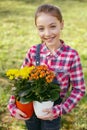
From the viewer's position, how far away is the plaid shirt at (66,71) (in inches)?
101

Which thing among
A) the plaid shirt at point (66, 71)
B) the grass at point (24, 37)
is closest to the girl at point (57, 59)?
the plaid shirt at point (66, 71)

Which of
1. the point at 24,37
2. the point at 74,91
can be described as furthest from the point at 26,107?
A: the point at 24,37

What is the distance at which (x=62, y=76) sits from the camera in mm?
2615

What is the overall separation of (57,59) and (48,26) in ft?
0.87

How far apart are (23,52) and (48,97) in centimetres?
407

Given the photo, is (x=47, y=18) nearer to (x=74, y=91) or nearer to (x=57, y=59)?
(x=57, y=59)

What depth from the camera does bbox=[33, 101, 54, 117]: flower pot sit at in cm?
246

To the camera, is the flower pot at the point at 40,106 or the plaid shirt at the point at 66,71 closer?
the flower pot at the point at 40,106

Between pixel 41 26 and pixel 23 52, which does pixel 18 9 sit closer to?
pixel 23 52

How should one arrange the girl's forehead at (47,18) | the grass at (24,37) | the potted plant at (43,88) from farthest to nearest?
the grass at (24,37)
the girl's forehead at (47,18)
the potted plant at (43,88)

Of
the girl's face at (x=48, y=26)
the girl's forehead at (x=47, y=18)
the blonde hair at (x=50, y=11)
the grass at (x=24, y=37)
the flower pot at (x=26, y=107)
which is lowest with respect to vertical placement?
the grass at (x=24, y=37)

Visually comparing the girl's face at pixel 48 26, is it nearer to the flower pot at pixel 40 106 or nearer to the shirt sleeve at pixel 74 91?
the shirt sleeve at pixel 74 91

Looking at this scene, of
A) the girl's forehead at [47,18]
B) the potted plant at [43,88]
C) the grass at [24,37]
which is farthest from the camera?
the grass at [24,37]

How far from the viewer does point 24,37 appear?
7.55 m
